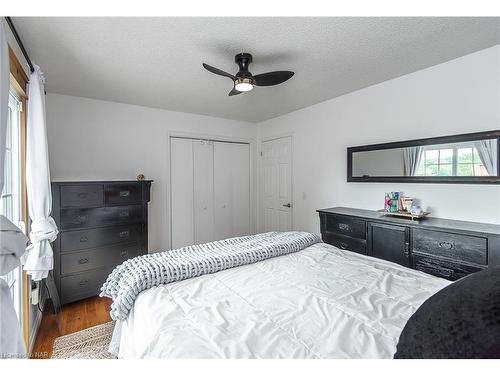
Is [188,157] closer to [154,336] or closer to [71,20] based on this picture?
[71,20]

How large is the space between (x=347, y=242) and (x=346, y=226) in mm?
171

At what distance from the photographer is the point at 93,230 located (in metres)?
2.65

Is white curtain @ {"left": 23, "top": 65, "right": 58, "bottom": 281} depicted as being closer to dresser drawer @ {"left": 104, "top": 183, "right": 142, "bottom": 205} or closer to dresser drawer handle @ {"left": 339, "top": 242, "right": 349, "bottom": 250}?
dresser drawer @ {"left": 104, "top": 183, "right": 142, "bottom": 205}

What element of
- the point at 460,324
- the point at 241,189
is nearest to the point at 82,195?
the point at 241,189

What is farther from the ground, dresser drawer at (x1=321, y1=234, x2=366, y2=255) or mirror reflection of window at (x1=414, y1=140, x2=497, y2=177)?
mirror reflection of window at (x1=414, y1=140, x2=497, y2=177)

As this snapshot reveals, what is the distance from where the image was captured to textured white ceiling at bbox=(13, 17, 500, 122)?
5.32ft

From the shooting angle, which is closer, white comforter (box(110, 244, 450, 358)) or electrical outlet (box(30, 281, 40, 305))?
white comforter (box(110, 244, 450, 358))

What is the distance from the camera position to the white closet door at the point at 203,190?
12.7 feet

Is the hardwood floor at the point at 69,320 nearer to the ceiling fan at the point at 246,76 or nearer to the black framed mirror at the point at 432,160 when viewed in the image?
the ceiling fan at the point at 246,76

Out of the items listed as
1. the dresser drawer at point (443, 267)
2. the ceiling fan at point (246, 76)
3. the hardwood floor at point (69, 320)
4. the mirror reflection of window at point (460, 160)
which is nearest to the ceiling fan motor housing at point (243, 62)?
the ceiling fan at point (246, 76)

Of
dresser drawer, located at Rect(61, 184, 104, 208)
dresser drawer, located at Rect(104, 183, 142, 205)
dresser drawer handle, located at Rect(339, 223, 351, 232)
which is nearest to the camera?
dresser drawer, located at Rect(61, 184, 104, 208)

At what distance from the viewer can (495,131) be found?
1.93 metres

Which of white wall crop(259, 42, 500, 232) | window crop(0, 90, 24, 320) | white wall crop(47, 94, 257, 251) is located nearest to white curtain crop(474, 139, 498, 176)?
white wall crop(259, 42, 500, 232)

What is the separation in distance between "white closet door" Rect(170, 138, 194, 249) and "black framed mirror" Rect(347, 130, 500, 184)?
2301 mm
